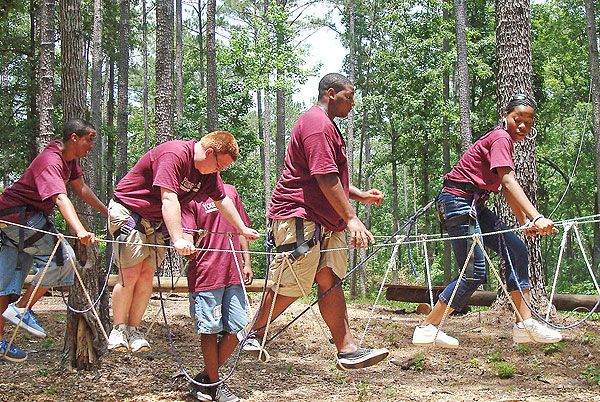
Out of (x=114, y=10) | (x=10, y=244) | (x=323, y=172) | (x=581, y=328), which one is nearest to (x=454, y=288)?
(x=323, y=172)

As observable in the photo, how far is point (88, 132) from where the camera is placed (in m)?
4.38

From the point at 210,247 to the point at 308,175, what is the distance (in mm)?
1161

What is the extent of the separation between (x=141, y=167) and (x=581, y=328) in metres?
5.91

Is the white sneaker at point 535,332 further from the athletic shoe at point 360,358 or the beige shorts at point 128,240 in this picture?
the beige shorts at point 128,240

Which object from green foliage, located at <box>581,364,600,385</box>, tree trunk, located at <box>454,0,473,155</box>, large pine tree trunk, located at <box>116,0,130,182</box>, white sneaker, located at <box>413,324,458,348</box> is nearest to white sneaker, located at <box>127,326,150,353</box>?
white sneaker, located at <box>413,324,458,348</box>

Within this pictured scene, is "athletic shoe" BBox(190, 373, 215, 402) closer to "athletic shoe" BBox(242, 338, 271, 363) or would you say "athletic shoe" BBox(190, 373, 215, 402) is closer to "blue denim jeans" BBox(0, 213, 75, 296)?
"athletic shoe" BBox(242, 338, 271, 363)

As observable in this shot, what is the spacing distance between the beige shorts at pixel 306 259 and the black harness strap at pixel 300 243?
2cm

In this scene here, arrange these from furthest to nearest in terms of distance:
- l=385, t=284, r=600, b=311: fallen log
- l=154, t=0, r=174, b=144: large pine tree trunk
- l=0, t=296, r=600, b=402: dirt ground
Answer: l=154, t=0, r=174, b=144: large pine tree trunk, l=385, t=284, r=600, b=311: fallen log, l=0, t=296, r=600, b=402: dirt ground

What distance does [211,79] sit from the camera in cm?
A: 1562

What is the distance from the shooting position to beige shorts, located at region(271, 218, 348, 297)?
3.91 meters

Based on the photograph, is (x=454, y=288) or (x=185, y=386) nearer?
(x=454, y=288)

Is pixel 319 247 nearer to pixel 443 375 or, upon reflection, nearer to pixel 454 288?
pixel 454 288

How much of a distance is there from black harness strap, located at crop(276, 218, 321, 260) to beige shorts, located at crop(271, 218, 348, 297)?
23 millimetres

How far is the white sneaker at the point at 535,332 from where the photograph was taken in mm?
4180
